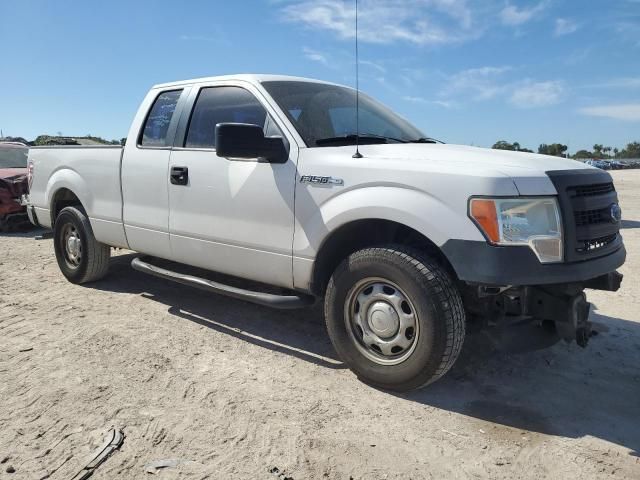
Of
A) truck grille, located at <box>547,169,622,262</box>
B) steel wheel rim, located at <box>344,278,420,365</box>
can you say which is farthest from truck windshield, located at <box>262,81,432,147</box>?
truck grille, located at <box>547,169,622,262</box>

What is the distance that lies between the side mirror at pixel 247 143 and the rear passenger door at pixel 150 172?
3.94 ft

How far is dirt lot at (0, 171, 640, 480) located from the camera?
2512mm

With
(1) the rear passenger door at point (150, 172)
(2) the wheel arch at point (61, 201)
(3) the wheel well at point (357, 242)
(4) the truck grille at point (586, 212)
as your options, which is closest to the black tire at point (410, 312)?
(3) the wheel well at point (357, 242)

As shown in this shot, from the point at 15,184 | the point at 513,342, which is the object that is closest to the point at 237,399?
the point at 513,342

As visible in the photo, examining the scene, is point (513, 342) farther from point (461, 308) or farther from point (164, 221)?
point (164, 221)

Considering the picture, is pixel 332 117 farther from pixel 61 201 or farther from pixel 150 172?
pixel 61 201

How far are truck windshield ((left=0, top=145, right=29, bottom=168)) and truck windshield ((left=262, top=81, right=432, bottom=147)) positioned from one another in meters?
9.54

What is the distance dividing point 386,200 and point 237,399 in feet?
4.93

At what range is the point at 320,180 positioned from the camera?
337 centimetres

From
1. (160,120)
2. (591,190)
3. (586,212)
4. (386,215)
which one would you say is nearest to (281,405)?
(386,215)

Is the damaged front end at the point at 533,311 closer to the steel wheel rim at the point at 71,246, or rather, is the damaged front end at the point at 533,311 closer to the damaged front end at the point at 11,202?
the steel wheel rim at the point at 71,246

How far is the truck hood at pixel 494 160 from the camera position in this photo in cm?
276

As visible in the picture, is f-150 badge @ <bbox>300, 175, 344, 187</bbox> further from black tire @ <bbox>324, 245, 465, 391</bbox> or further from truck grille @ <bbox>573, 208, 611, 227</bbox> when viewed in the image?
truck grille @ <bbox>573, 208, 611, 227</bbox>

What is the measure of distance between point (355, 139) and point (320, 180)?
0.58 meters
